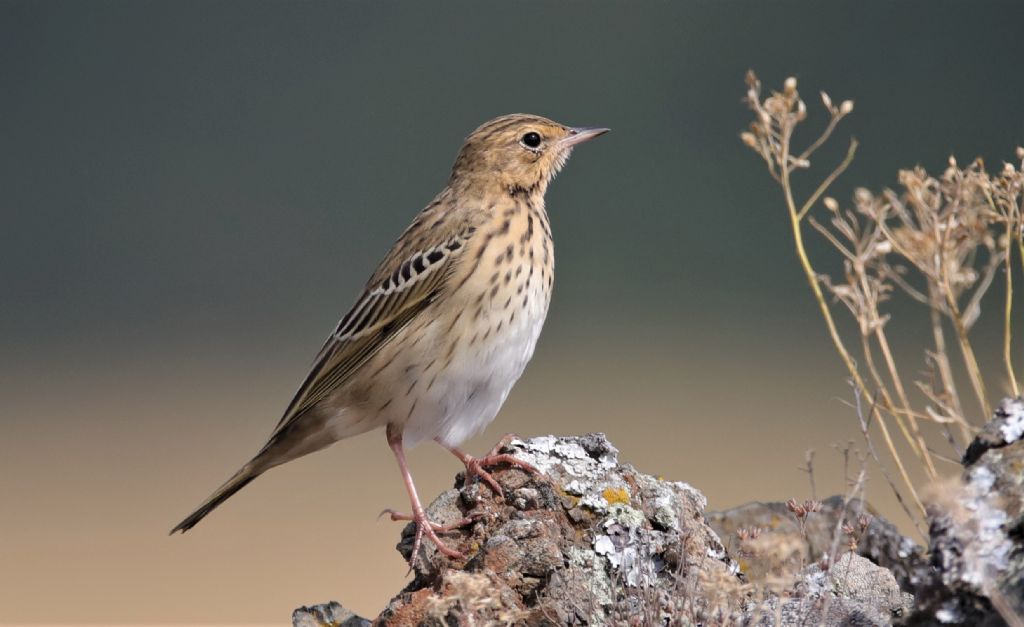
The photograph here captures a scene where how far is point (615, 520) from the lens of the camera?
299 centimetres

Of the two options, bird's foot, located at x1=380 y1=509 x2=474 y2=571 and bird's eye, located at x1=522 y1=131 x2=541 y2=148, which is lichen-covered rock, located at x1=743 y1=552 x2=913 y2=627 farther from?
bird's eye, located at x1=522 y1=131 x2=541 y2=148

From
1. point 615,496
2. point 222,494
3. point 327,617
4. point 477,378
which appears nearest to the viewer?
point 615,496

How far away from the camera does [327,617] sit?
3146 mm

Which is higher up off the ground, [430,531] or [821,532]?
[430,531]

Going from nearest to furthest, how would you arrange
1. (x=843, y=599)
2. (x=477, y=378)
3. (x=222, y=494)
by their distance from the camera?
(x=843, y=599), (x=477, y=378), (x=222, y=494)

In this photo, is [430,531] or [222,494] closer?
[430,531]

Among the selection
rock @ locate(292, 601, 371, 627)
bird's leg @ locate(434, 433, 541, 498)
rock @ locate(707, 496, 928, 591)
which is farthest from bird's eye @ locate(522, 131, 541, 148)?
rock @ locate(292, 601, 371, 627)

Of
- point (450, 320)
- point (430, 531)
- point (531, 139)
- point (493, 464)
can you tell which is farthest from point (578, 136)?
point (430, 531)

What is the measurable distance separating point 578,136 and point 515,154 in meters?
0.21

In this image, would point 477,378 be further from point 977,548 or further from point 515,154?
point 977,548

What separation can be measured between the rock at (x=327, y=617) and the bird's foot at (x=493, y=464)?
1.41 feet

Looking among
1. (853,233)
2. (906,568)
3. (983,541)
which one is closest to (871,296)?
(853,233)

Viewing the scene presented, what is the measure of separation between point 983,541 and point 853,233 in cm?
108

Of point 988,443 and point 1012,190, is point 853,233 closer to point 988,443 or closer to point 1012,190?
point 1012,190
